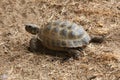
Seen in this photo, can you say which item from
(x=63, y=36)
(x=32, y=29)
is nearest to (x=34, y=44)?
(x=32, y=29)

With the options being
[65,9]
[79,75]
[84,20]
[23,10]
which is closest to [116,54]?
[79,75]

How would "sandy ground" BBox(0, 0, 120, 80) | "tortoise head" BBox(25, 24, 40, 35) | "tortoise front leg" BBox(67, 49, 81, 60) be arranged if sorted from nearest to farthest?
"sandy ground" BBox(0, 0, 120, 80), "tortoise front leg" BBox(67, 49, 81, 60), "tortoise head" BBox(25, 24, 40, 35)

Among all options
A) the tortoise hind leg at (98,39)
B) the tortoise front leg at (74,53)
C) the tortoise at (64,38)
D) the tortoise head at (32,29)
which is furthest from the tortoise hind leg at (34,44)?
the tortoise hind leg at (98,39)

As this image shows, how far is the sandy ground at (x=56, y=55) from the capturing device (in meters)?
4.62

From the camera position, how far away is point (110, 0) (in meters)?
6.18

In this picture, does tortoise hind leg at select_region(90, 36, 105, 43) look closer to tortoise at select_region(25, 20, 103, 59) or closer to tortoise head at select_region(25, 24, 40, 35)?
tortoise at select_region(25, 20, 103, 59)

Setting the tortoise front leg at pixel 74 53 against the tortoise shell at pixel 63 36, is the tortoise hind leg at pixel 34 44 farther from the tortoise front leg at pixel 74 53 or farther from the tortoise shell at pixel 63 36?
the tortoise front leg at pixel 74 53

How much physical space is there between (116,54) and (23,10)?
5.99 ft

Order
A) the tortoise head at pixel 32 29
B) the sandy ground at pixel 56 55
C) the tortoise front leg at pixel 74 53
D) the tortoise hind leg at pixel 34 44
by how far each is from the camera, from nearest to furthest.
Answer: the sandy ground at pixel 56 55
the tortoise front leg at pixel 74 53
the tortoise hind leg at pixel 34 44
the tortoise head at pixel 32 29

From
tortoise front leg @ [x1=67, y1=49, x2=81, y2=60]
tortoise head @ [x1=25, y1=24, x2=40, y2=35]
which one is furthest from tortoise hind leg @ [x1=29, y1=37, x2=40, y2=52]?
tortoise front leg @ [x1=67, y1=49, x2=81, y2=60]

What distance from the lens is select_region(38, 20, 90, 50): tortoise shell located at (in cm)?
485

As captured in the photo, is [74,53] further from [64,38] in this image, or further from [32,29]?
[32,29]

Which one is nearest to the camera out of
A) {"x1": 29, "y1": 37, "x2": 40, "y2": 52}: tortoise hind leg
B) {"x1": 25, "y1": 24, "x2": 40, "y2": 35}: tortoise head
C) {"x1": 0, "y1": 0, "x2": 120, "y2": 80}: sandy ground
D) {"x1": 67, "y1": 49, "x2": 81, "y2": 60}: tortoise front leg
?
{"x1": 0, "y1": 0, "x2": 120, "y2": 80}: sandy ground

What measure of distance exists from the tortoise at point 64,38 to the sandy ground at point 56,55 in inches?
4.1
